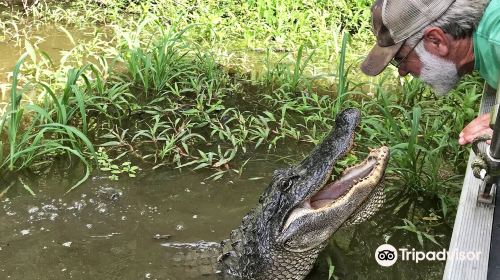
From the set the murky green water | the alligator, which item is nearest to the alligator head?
the alligator

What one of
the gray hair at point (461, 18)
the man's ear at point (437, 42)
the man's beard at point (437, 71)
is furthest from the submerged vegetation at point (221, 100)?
the gray hair at point (461, 18)

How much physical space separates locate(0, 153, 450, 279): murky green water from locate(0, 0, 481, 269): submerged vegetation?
151 mm

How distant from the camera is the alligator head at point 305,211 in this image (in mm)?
2832

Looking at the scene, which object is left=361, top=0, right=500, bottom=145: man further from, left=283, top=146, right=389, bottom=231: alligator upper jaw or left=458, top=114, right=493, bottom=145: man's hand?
left=283, top=146, right=389, bottom=231: alligator upper jaw

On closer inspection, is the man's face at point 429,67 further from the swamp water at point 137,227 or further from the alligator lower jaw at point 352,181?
the swamp water at point 137,227

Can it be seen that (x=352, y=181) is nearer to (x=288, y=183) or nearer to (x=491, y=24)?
(x=288, y=183)

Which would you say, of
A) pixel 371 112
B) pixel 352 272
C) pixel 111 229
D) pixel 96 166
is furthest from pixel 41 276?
pixel 371 112

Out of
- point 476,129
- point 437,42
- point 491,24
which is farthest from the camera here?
point 437,42

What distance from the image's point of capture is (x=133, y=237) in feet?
10.8

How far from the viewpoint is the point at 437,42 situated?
2.86m

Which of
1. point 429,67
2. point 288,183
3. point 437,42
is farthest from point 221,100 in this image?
point 437,42

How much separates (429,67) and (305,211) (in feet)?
3.45

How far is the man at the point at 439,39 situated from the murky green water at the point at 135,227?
0.97 metres

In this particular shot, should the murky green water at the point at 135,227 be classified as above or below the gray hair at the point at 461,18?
below
